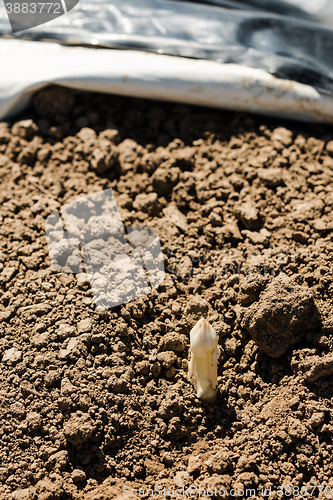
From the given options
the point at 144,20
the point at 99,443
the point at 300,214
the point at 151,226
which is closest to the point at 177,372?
the point at 99,443

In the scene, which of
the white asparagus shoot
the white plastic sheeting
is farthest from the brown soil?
the white plastic sheeting

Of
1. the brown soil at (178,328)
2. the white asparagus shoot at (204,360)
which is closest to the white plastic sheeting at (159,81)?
the brown soil at (178,328)

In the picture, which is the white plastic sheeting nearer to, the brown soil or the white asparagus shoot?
the brown soil

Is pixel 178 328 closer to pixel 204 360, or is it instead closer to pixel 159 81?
pixel 204 360

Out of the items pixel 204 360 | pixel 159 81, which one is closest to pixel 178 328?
pixel 204 360

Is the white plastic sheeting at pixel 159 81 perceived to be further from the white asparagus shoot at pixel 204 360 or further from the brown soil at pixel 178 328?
the white asparagus shoot at pixel 204 360
